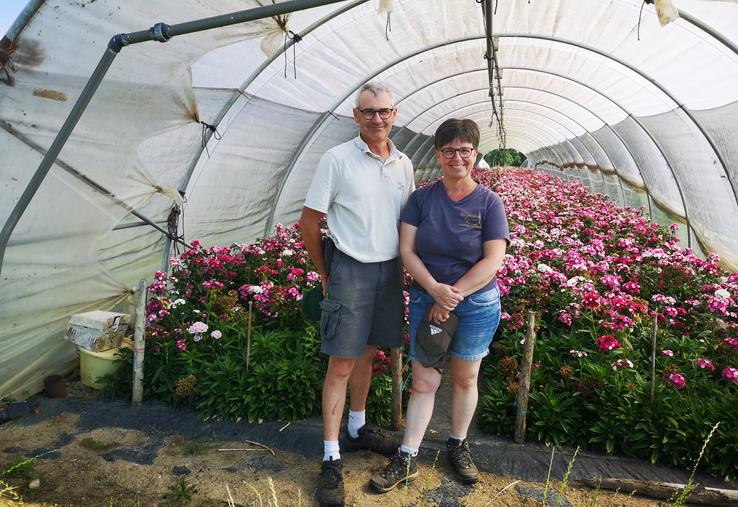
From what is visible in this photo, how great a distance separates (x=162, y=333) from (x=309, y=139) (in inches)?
162

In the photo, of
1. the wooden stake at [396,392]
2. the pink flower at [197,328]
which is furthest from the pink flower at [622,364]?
the pink flower at [197,328]

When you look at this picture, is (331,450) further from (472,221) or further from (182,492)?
(472,221)

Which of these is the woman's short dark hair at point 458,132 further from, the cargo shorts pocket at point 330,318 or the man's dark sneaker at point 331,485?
the man's dark sneaker at point 331,485

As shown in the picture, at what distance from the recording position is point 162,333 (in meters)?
4.55

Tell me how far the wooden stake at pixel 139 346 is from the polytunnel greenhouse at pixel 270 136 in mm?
215

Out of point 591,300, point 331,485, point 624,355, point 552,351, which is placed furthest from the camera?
point 552,351

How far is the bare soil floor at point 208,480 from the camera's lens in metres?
3.07

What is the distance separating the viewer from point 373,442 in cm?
346

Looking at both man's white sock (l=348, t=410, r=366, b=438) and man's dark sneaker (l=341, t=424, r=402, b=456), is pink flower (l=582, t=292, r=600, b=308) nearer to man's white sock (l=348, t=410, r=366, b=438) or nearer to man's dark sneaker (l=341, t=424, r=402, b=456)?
man's dark sneaker (l=341, t=424, r=402, b=456)

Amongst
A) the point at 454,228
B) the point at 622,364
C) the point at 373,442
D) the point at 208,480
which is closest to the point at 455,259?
the point at 454,228

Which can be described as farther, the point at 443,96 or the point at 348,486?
the point at 443,96

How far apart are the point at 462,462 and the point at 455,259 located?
132 cm

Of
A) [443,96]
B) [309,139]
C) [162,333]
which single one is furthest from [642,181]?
[162,333]

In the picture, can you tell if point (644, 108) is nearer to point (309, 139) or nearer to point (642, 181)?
point (642, 181)
